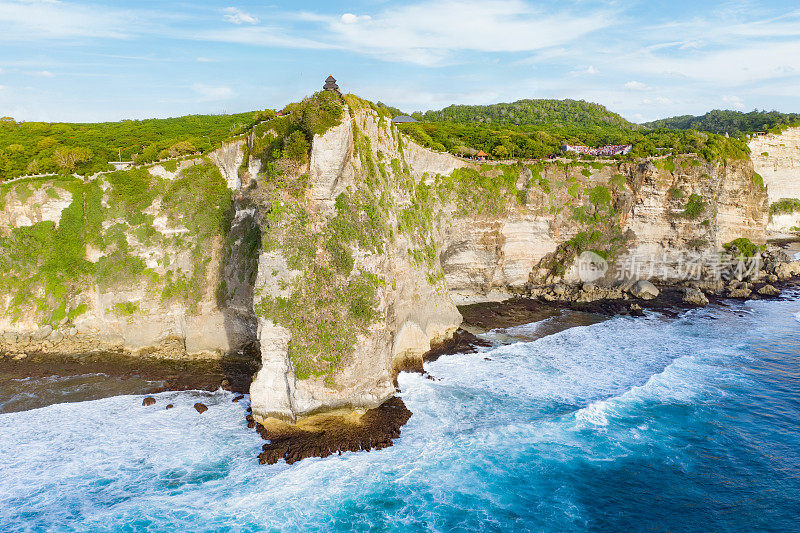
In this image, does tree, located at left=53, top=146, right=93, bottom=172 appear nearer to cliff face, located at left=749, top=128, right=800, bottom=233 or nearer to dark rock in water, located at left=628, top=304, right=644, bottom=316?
dark rock in water, located at left=628, top=304, right=644, bottom=316

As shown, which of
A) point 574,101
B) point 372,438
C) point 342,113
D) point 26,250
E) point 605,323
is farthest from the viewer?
point 574,101

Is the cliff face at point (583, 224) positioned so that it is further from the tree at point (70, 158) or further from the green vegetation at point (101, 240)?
the tree at point (70, 158)

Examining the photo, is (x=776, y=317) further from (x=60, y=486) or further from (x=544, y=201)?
(x=60, y=486)

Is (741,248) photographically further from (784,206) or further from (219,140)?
(219,140)

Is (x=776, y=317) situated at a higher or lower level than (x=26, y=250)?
lower

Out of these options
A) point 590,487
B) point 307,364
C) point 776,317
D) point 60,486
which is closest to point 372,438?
point 307,364

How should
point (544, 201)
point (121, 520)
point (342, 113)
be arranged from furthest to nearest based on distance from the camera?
point (544, 201) < point (342, 113) < point (121, 520)
